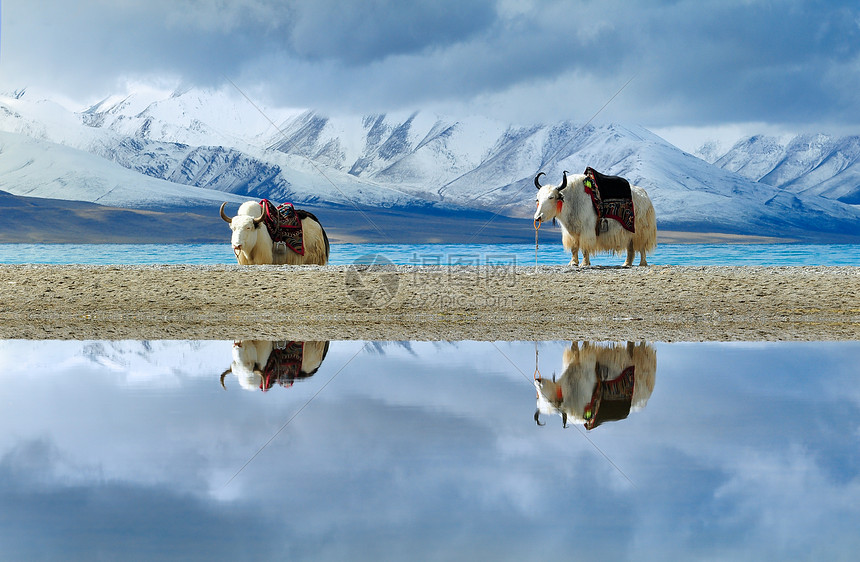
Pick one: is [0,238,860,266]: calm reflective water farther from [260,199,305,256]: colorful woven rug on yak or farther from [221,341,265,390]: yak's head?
[221,341,265,390]: yak's head

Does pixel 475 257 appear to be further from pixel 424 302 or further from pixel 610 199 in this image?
pixel 424 302

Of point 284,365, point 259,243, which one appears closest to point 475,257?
point 259,243

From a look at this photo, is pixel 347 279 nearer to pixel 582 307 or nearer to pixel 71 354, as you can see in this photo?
pixel 582 307

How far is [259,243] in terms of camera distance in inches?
604

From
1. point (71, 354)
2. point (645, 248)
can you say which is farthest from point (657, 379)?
point (645, 248)

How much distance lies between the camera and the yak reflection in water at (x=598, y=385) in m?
4.91

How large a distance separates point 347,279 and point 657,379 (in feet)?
23.4

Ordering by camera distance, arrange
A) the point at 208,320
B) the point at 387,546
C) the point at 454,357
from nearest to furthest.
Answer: the point at 387,546 < the point at 454,357 < the point at 208,320

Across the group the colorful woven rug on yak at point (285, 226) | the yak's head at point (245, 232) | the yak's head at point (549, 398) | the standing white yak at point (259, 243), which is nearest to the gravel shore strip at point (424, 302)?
the yak's head at point (245, 232)

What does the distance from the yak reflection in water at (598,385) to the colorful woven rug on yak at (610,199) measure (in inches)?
282

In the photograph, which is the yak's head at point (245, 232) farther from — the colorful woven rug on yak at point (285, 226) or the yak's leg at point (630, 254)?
the yak's leg at point (630, 254)

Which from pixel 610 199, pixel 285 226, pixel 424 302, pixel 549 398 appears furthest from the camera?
pixel 285 226

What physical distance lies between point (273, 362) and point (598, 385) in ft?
7.87

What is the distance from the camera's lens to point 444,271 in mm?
13609
